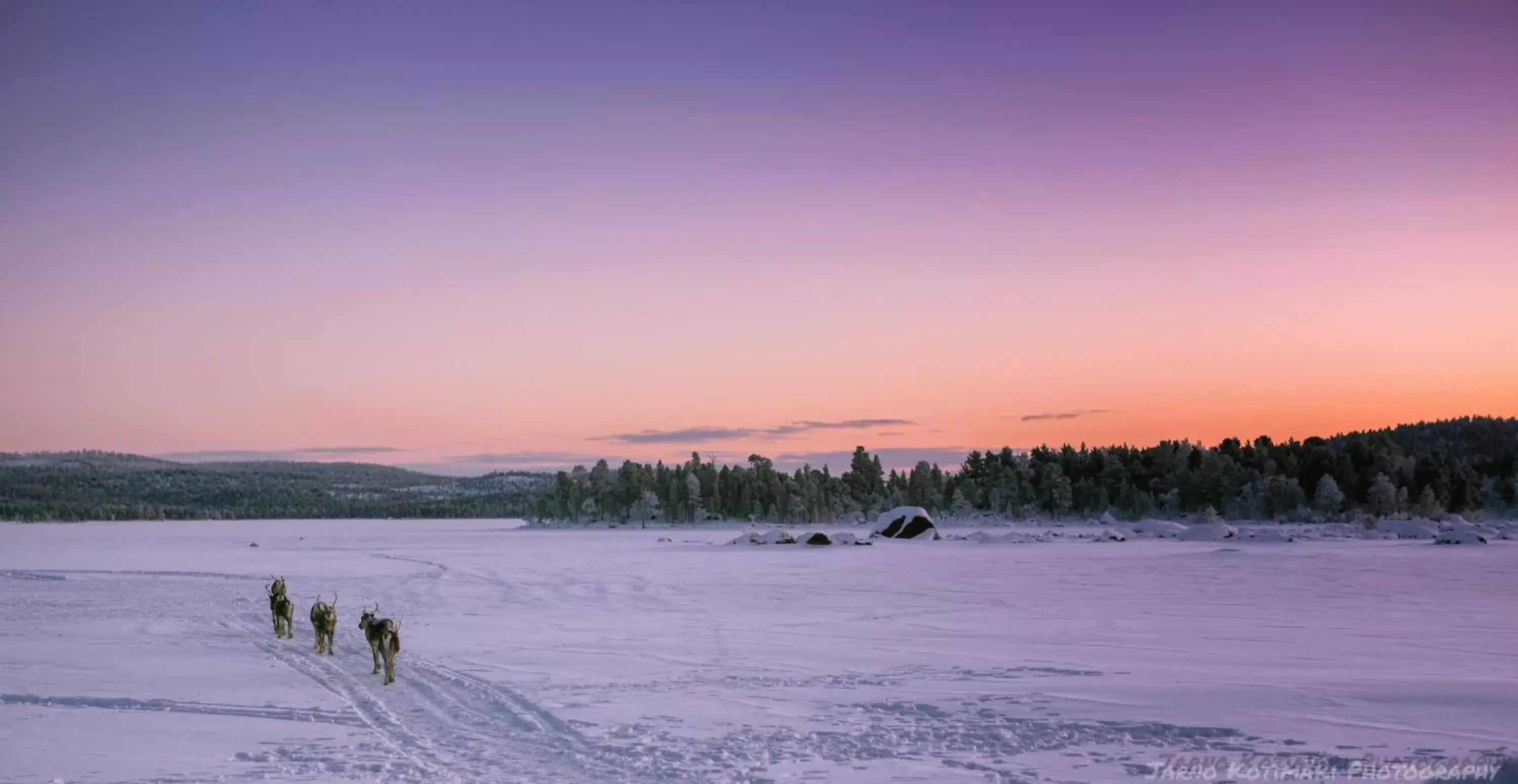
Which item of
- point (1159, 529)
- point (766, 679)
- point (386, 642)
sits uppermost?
point (386, 642)

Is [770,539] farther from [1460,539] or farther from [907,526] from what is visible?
[1460,539]

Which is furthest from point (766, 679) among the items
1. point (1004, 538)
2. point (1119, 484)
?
point (1119, 484)

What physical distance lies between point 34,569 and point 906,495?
471ft

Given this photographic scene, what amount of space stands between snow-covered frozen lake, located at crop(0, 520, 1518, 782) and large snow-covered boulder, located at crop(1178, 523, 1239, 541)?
109 feet

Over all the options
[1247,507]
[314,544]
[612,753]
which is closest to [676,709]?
[612,753]

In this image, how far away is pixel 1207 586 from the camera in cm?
3194

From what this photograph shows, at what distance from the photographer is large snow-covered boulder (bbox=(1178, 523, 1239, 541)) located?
68438 millimetres

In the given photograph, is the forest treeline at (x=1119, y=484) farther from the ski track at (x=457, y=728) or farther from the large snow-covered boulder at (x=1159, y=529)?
the ski track at (x=457, y=728)

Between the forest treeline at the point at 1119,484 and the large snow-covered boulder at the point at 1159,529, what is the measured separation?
→ 3127 cm

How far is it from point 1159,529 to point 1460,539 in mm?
25509

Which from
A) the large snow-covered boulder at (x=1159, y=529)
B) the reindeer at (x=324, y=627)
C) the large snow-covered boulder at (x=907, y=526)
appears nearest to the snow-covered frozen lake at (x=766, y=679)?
the reindeer at (x=324, y=627)

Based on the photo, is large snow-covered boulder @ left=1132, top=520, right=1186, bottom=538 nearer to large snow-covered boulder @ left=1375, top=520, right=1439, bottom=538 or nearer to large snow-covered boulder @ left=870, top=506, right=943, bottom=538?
large snow-covered boulder @ left=1375, top=520, right=1439, bottom=538

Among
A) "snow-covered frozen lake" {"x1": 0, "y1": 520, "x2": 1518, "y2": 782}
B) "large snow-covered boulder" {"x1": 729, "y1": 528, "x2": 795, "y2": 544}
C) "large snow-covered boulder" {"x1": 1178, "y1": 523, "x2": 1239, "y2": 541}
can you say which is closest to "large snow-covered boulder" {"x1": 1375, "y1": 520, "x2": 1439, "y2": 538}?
"large snow-covered boulder" {"x1": 1178, "y1": 523, "x2": 1239, "y2": 541}

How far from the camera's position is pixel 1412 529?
6988 cm
